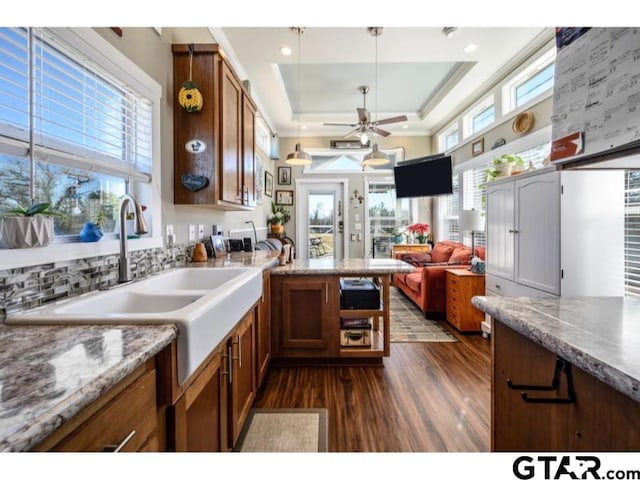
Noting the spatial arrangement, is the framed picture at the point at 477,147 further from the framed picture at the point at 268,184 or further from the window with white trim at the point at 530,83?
the framed picture at the point at 268,184

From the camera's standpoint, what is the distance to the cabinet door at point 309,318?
2490mm

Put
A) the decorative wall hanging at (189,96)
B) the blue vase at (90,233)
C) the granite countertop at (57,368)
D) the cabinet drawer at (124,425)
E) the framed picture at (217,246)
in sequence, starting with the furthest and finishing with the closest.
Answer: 1. the framed picture at (217,246)
2. the decorative wall hanging at (189,96)
3. the blue vase at (90,233)
4. the cabinet drawer at (124,425)
5. the granite countertop at (57,368)

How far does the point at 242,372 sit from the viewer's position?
1670mm

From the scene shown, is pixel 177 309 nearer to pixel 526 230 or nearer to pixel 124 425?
pixel 124 425

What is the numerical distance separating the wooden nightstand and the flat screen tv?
197 cm

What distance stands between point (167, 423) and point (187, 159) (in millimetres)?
1682

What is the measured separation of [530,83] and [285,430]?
14.2 feet

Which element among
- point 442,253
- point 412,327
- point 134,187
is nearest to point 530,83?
point 442,253

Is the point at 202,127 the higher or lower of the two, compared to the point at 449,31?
lower

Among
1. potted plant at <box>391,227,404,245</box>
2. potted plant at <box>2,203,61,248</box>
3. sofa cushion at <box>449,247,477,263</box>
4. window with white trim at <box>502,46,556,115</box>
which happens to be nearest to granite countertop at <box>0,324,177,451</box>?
potted plant at <box>2,203,61,248</box>

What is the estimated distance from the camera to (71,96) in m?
1.26

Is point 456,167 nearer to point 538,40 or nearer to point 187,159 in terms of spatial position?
point 538,40

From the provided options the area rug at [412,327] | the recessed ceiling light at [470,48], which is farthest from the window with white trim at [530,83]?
the area rug at [412,327]

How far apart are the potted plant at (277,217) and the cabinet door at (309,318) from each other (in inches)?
119
